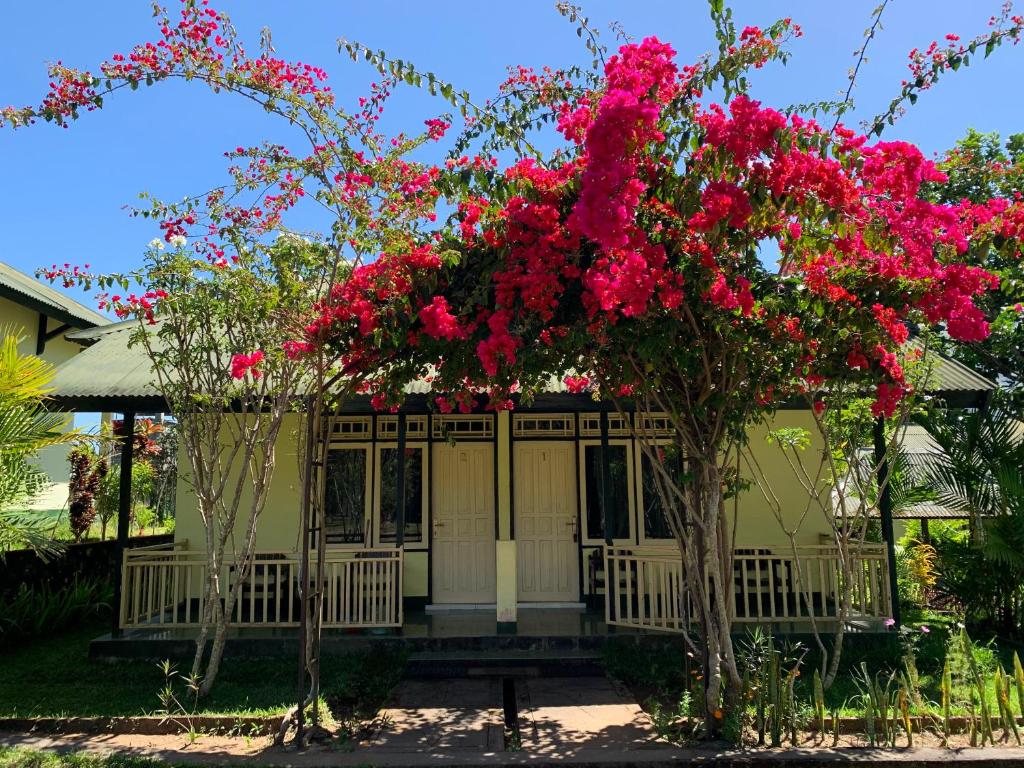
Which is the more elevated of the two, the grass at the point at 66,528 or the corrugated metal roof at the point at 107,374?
the corrugated metal roof at the point at 107,374

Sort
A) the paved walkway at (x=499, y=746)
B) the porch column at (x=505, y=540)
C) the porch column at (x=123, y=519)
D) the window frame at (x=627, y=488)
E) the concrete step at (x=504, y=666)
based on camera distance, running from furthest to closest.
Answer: the window frame at (x=627, y=488)
the porch column at (x=505, y=540)
the porch column at (x=123, y=519)
the concrete step at (x=504, y=666)
the paved walkway at (x=499, y=746)

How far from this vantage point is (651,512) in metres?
9.16

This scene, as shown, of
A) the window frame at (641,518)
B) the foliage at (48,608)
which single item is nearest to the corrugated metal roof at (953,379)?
the window frame at (641,518)

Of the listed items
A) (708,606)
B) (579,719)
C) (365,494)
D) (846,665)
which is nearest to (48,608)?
(365,494)

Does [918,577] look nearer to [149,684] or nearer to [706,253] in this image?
[706,253]

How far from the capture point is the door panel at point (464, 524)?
29.3 feet

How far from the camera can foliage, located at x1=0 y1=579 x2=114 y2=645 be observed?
7.62 meters

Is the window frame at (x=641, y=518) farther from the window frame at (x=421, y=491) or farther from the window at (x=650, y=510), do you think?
the window frame at (x=421, y=491)

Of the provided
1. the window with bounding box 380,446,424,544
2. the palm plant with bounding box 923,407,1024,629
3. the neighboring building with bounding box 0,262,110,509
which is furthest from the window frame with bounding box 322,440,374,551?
the palm plant with bounding box 923,407,1024,629

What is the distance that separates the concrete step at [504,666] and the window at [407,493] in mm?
2618

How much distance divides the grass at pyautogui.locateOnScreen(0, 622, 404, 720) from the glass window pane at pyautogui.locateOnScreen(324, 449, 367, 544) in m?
2.48

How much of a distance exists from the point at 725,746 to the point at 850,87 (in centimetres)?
429

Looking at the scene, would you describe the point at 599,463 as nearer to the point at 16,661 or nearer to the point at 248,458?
the point at 248,458

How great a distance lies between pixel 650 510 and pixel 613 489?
551mm
